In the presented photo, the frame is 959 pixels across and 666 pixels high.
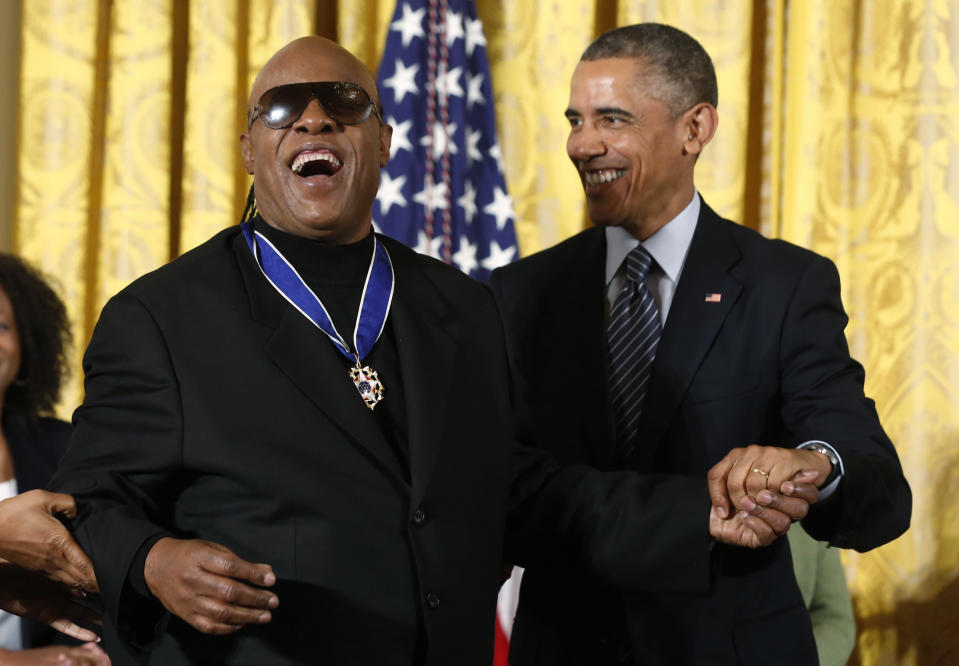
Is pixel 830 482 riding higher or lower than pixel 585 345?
lower

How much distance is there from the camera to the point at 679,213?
2.29m

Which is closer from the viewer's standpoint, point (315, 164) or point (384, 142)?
point (315, 164)

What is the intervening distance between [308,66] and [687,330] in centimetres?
80

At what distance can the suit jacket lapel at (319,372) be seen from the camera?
1.49 metres

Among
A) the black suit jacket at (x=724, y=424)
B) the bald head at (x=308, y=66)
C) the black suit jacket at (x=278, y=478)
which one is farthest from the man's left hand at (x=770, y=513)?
the bald head at (x=308, y=66)

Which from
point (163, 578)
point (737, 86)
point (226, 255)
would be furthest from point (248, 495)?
point (737, 86)

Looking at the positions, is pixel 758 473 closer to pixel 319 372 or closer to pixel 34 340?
pixel 319 372

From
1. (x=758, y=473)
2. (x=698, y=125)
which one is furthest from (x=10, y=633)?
(x=698, y=125)

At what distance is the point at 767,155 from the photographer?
3.86m

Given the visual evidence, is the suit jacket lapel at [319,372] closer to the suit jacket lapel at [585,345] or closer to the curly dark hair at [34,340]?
the suit jacket lapel at [585,345]

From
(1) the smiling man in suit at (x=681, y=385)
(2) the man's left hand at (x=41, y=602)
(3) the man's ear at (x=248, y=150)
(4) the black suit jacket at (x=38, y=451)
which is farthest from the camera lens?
(4) the black suit jacket at (x=38, y=451)

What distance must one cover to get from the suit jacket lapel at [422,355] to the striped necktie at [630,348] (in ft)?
1.59

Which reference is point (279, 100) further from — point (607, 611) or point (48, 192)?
point (48, 192)

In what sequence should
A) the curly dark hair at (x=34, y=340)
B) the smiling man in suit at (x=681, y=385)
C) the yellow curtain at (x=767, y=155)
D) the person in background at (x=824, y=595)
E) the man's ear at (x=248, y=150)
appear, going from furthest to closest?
the yellow curtain at (x=767, y=155) < the person in background at (x=824, y=595) < the curly dark hair at (x=34, y=340) < the smiling man in suit at (x=681, y=385) < the man's ear at (x=248, y=150)
